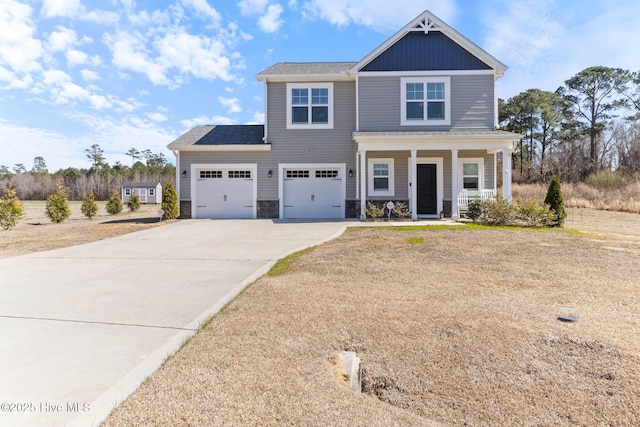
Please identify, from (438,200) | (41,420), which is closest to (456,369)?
(41,420)

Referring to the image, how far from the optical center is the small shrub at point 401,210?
46.1 ft

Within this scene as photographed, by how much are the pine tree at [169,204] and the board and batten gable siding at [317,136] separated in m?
4.56

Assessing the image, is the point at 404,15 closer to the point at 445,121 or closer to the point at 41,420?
the point at 445,121

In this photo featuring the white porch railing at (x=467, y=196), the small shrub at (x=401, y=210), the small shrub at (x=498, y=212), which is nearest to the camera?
the small shrub at (x=498, y=212)

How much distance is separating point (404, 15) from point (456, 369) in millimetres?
15810

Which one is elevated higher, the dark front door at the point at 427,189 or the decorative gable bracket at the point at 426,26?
the decorative gable bracket at the point at 426,26

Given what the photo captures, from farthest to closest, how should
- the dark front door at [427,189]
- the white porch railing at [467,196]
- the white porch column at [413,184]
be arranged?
1. the dark front door at [427,189]
2. the white porch railing at [467,196]
3. the white porch column at [413,184]

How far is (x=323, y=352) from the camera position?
3.04m

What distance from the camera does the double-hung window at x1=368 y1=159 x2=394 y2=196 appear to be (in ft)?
49.6

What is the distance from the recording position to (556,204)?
1206 cm

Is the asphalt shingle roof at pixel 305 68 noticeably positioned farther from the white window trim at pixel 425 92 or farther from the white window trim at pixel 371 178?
the white window trim at pixel 371 178

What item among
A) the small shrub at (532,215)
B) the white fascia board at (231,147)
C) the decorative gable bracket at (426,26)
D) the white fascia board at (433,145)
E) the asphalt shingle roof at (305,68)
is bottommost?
the small shrub at (532,215)

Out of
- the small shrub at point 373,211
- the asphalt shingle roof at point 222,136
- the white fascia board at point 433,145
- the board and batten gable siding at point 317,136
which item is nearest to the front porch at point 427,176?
the small shrub at point 373,211

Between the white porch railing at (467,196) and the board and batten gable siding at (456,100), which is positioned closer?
the white porch railing at (467,196)
